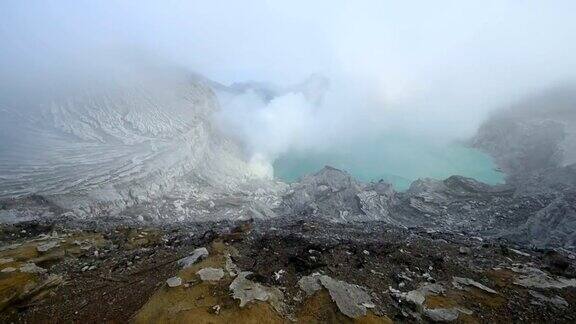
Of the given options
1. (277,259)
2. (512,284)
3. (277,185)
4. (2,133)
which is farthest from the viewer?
(277,185)

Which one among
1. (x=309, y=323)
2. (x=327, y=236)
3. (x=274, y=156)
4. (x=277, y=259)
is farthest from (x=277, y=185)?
(x=309, y=323)

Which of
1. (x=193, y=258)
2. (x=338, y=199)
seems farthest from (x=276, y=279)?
(x=338, y=199)

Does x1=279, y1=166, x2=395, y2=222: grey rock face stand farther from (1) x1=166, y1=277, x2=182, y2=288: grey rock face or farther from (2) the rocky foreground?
(1) x1=166, y1=277, x2=182, y2=288: grey rock face

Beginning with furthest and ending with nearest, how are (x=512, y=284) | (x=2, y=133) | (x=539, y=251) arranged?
1. (x=2, y=133)
2. (x=539, y=251)
3. (x=512, y=284)

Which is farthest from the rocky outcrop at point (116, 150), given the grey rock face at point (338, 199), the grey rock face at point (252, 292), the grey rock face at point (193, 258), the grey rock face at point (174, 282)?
the grey rock face at point (252, 292)

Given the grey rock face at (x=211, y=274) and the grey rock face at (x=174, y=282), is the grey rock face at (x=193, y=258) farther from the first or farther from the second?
the grey rock face at (x=174, y=282)

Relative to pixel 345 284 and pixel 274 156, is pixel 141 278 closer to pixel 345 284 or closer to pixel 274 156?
pixel 345 284

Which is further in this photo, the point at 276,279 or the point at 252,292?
the point at 276,279

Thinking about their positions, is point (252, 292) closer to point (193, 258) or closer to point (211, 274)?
point (211, 274)
